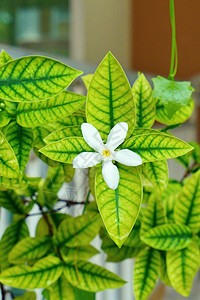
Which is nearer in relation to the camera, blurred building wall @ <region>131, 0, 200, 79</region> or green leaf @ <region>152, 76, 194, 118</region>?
green leaf @ <region>152, 76, 194, 118</region>

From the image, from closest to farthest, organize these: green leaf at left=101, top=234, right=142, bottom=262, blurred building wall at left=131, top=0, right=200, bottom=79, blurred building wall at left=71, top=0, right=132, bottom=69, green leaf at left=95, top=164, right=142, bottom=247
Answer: green leaf at left=95, top=164, right=142, bottom=247, green leaf at left=101, top=234, right=142, bottom=262, blurred building wall at left=131, top=0, right=200, bottom=79, blurred building wall at left=71, top=0, right=132, bottom=69

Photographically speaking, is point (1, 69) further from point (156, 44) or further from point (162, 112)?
point (156, 44)

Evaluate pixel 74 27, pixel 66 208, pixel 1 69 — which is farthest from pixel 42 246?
pixel 74 27

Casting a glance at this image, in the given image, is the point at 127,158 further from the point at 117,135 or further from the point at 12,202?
the point at 12,202

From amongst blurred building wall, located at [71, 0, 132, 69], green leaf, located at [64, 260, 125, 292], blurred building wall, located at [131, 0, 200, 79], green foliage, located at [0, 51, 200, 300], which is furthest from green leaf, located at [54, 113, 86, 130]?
blurred building wall, located at [71, 0, 132, 69]

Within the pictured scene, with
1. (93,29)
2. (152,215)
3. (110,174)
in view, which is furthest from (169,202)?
(93,29)

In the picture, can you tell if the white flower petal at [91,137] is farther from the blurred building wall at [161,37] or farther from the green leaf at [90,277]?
the blurred building wall at [161,37]

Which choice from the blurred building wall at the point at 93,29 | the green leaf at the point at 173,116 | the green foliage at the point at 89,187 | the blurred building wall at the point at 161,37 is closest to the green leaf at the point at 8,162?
the green foliage at the point at 89,187

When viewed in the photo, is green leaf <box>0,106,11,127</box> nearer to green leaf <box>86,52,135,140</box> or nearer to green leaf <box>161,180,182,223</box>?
green leaf <box>86,52,135,140</box>
